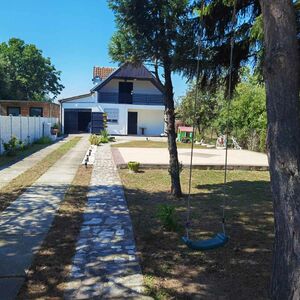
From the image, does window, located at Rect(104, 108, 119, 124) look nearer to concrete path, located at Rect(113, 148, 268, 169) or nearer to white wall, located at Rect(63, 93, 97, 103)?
white wall, located at Rect(63, 93, 97, 103)

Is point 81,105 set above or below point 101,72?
below

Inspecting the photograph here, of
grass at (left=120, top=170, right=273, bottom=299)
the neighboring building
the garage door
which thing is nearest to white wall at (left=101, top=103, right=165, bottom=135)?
the garage door

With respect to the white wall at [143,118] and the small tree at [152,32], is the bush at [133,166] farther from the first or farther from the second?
the white wall at [143,118]

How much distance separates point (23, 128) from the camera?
21.8 m

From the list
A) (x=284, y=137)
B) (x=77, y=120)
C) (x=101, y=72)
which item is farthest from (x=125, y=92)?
(x=284, y=137)

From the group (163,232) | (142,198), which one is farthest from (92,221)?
(142,198)

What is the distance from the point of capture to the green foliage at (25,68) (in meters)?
57.9

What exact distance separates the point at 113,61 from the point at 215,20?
2.25 meters

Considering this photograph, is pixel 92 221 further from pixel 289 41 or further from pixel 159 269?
pixel 289 41

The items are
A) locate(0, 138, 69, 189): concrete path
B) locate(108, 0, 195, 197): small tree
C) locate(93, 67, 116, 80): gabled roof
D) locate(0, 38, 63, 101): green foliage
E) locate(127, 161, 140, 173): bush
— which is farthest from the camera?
locate(0, 38, 63, 101): green foliage

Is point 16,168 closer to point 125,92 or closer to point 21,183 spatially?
point 21,183

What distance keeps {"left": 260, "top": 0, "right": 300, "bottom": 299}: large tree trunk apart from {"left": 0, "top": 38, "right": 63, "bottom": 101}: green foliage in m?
55.0

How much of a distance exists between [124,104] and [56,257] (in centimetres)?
3444

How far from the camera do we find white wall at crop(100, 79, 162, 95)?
39.6 metres
